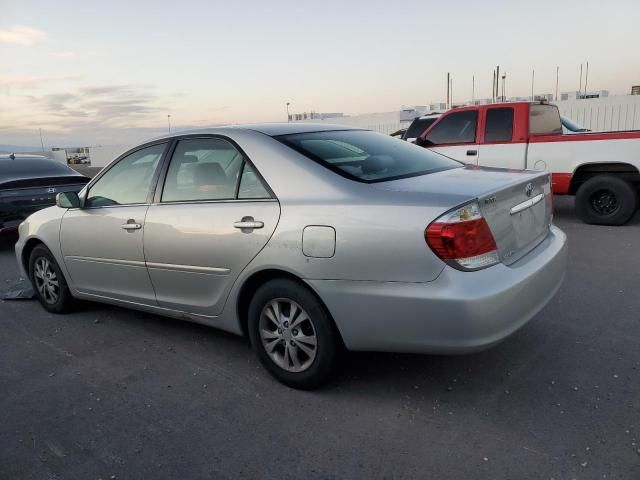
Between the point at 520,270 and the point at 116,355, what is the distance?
293cm

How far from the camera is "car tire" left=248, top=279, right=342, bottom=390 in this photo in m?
3.12

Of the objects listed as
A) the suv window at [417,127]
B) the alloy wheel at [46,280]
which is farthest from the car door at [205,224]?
the suv window at [417,127]

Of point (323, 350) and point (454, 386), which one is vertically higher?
point (323, 350)

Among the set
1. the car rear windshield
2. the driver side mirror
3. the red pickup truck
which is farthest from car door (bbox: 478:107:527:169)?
the driver side mirror

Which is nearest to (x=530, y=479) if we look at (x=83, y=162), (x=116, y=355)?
(x=116, y=355)

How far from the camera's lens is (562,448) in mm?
2631

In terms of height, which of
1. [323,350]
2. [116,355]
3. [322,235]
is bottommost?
[116,355]

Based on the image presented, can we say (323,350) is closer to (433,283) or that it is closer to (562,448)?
(433,283)

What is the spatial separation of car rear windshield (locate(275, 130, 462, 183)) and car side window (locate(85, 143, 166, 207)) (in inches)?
47.5

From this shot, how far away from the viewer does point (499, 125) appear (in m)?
8.77

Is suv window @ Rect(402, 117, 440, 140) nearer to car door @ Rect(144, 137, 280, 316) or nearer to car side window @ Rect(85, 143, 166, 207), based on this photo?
car side window @ Rect(85, 143, 166, 207)

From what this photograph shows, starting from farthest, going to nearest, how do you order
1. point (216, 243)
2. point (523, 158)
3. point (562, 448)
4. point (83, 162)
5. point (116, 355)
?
point (83, 162) → point (523, 158) → point (116, 355) → point (216, 243) → point (562, 448)

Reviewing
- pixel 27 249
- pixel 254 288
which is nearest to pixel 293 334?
pixel 254 288

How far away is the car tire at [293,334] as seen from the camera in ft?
10.2
